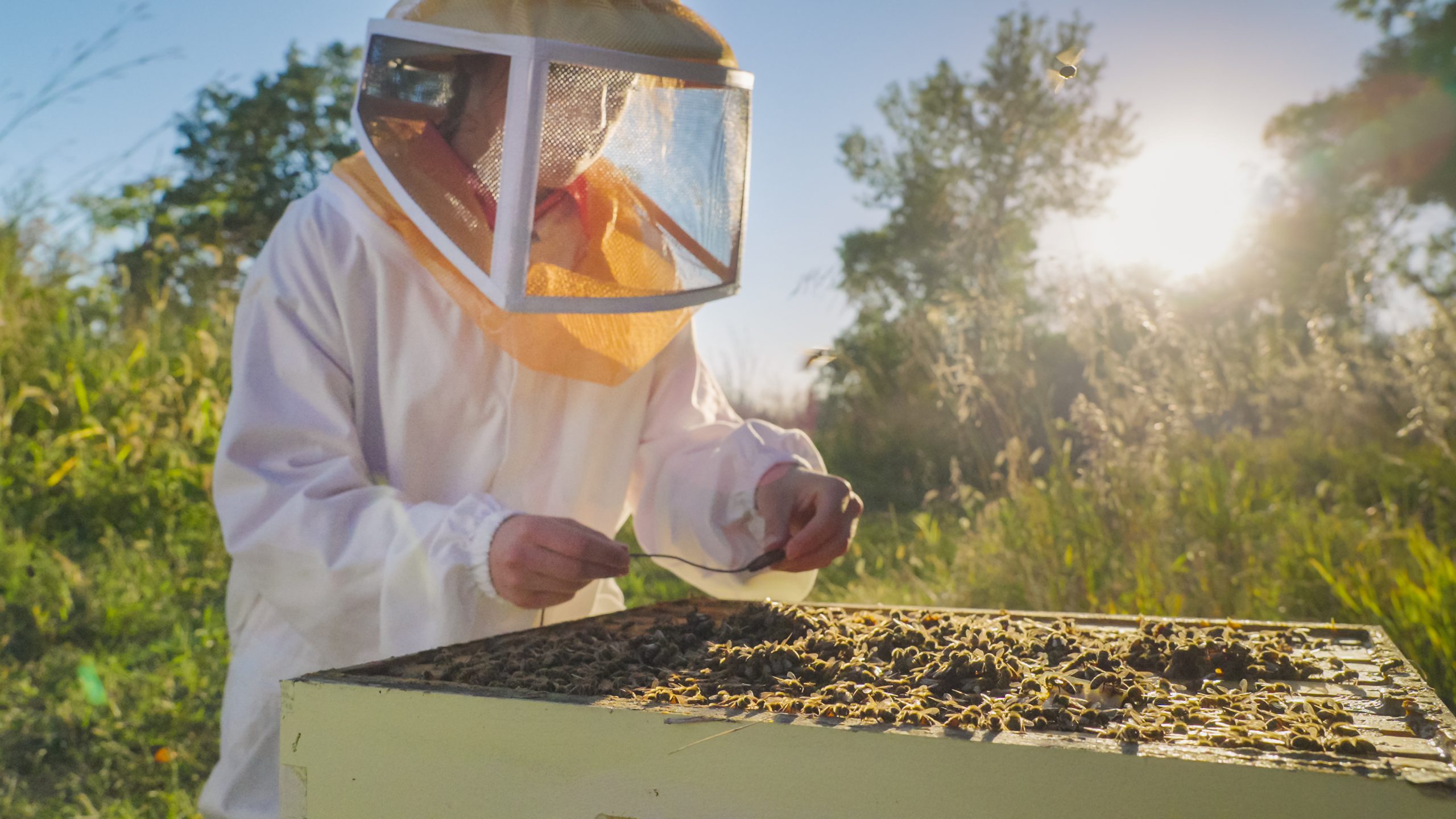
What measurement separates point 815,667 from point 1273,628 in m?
0.92

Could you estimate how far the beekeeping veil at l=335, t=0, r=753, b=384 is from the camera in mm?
1800

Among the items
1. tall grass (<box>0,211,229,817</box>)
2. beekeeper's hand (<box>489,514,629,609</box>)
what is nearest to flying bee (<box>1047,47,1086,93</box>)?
beekeeper's hand (<box>489,514,629,609</box>)

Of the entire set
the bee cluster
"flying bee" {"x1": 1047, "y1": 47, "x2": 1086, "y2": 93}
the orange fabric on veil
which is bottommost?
the bee cluster

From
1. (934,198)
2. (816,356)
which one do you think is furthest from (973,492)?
(934,198)

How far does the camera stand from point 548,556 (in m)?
1.52

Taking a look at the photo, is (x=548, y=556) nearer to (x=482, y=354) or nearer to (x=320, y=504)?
(x=320, y=504)

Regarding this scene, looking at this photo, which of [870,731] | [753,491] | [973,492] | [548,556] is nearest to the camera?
[870,731]

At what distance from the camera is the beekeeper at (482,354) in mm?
1728

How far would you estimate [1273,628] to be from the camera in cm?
175

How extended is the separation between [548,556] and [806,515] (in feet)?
2.30

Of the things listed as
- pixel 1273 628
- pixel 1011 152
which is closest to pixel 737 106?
pixel 1273 628

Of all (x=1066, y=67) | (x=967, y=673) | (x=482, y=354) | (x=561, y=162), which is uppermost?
(x=1066, y=67)

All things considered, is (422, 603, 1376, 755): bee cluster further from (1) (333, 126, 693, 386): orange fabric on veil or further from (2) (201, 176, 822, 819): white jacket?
(1) (333, 126, 693, 386): orange fabric on veil

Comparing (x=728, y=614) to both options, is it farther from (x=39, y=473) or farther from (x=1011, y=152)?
(x=1011, y=152)
